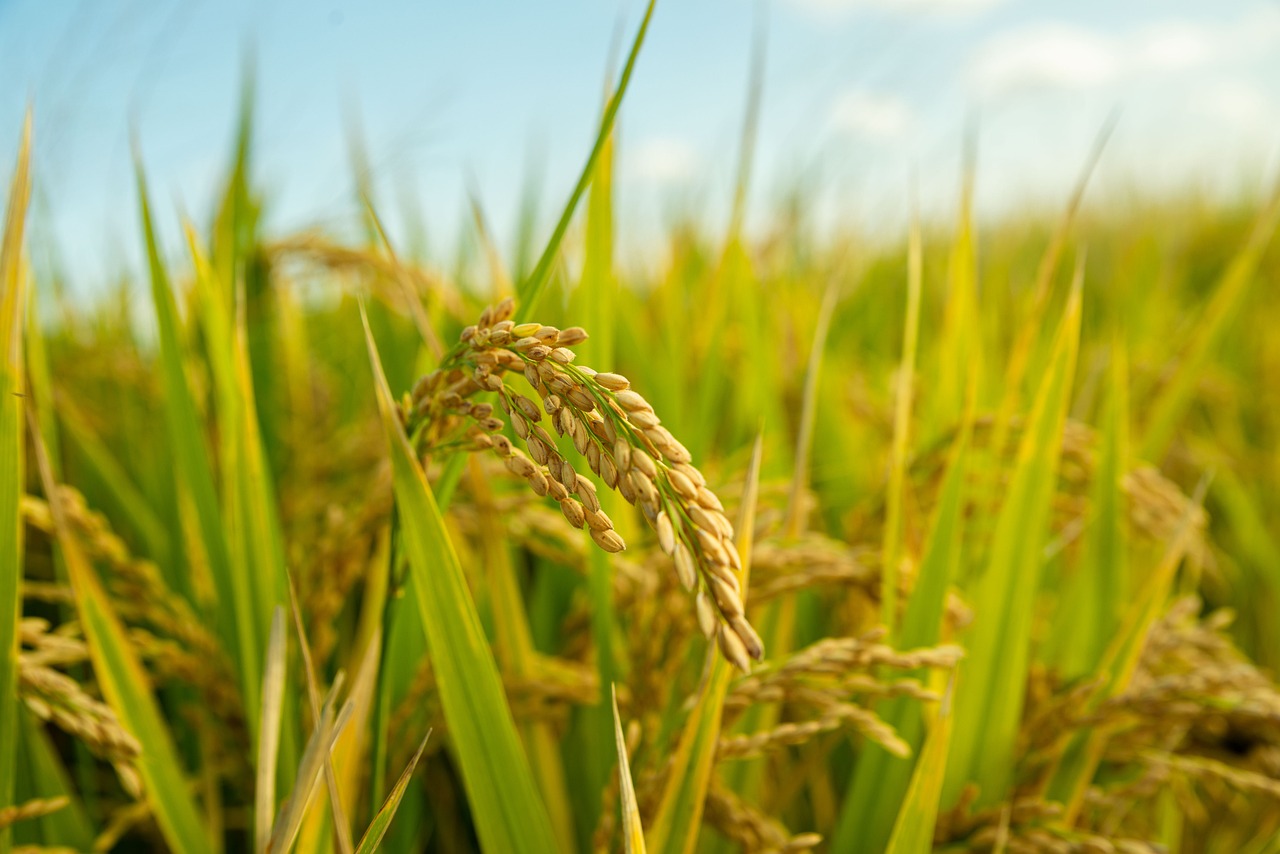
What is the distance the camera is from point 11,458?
839 millimetres

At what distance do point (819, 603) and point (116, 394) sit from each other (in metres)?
1.88

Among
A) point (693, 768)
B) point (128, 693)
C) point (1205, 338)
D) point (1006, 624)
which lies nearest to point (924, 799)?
point (693, 768)

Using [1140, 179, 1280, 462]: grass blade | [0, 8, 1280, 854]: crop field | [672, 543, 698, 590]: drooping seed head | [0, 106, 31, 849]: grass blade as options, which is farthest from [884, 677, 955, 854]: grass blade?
[1140, 179, 1280, 462]: grass blade

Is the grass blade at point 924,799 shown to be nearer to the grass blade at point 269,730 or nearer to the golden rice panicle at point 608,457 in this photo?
the golden rice panicle at point 608,457

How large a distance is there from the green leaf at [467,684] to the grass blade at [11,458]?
1.33ft

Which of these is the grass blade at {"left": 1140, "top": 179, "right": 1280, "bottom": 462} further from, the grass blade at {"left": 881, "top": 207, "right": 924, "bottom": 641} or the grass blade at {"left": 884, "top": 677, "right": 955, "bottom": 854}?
the grass blade at {"left": 884, "top": 677, "right": 955, "bottom": 854}

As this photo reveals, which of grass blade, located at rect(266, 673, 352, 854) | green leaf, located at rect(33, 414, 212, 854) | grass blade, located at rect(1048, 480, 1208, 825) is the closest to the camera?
grass blade, located at rect(266, 673, 352, 854)

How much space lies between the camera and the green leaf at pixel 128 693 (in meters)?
0.90

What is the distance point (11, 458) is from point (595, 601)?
2.02 feet

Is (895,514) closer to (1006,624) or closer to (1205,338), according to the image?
(1006,624)

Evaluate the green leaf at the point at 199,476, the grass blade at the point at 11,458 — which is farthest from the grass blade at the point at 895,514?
the grass blade at the point at 11,458

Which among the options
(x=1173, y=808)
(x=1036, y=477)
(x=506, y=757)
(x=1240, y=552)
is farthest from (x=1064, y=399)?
(x=1240, y=552)

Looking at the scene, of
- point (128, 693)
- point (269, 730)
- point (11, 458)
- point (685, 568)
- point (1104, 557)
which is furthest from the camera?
point (1104, 557)

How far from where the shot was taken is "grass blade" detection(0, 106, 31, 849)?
800 millimetres
